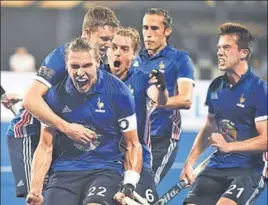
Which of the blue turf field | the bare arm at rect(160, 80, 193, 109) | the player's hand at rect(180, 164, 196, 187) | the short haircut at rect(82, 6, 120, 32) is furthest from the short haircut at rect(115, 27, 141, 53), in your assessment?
the blue turf field

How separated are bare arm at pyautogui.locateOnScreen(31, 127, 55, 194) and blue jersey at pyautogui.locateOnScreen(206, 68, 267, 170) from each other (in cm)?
144

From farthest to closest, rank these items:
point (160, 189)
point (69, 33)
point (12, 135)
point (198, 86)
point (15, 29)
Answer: point (15, 29) → point (69, 33) → point (198, 86) → point (160, 189) → point (12, 135)

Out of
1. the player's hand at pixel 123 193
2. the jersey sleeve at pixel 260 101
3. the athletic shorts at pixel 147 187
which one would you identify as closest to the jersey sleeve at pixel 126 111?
the player's hand at pixel 123 193

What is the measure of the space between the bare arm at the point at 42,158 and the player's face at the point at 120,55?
0.97 m

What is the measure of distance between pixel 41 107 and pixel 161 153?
182 centimetres

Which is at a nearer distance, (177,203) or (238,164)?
(238,164)

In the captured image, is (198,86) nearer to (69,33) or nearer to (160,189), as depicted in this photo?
(160,189)

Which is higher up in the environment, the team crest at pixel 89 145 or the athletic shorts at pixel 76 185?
the team crest at pixel 89 145

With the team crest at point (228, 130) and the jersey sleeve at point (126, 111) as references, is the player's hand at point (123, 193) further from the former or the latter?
the team crest at point (228, 130)

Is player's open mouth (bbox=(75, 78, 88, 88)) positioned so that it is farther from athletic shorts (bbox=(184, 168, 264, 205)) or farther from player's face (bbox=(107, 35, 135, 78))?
athletic shorts (bbox=(184, 168, 264, 205))

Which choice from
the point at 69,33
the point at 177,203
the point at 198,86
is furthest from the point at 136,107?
the point at 69,33

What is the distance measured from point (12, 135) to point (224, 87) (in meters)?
1.78

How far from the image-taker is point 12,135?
A: 8.18 m

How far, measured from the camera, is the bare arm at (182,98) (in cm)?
828
